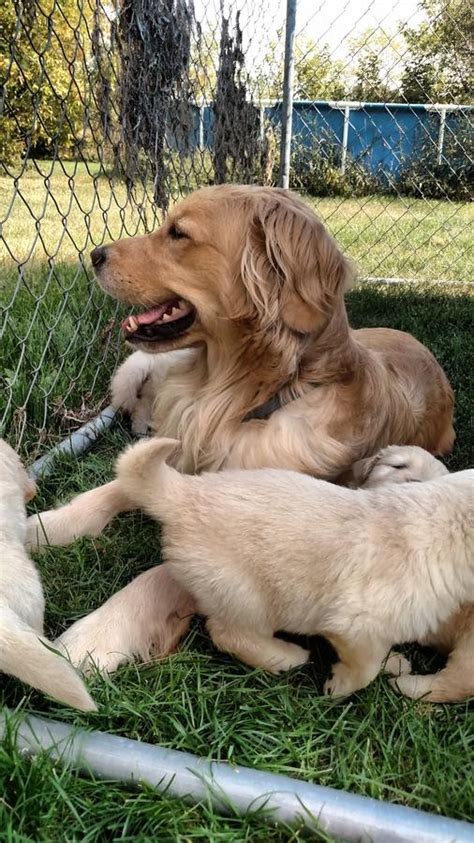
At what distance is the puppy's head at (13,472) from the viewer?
82.3 inches

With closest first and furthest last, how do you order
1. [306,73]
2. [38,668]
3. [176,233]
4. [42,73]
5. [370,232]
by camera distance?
[38,668]
[176,233]
[42,73]
[306,73]
[370,232]

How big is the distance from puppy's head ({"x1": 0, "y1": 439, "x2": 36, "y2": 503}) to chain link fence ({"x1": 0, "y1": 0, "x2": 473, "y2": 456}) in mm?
557

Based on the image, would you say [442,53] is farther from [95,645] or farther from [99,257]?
[95,645]

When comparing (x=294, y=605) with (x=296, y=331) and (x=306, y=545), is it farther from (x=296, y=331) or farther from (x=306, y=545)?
(x=296, y=331)

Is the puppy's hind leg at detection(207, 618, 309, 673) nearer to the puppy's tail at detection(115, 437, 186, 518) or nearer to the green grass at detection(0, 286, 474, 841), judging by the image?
the green grass at detection(0, 286, 474, 841)

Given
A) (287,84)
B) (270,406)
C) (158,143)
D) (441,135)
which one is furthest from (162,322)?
(441,135)

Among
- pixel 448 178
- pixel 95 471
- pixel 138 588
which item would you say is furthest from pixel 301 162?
pixel 138 588

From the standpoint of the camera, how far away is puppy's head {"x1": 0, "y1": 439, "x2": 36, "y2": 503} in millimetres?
2090

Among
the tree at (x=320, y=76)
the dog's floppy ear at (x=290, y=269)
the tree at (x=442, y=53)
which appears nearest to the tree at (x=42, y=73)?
the dog's floppy ear at (x=290, y=269)

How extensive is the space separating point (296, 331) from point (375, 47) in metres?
6.75

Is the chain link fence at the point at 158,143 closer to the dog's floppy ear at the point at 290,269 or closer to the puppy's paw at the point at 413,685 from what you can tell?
the dog's floppy ear at the point at 290,269

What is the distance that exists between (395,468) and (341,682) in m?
0.71

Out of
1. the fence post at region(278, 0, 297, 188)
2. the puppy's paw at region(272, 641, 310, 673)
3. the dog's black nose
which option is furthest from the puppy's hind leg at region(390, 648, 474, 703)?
the fence post at region(278, 0, 297, 188)

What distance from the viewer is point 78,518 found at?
92.1 inches
